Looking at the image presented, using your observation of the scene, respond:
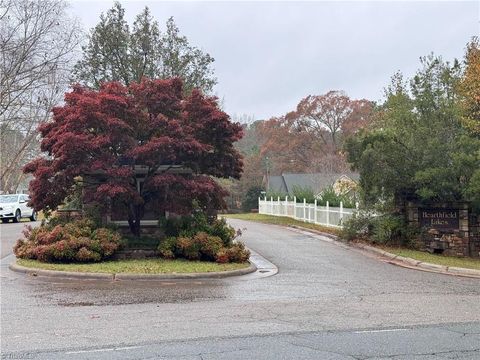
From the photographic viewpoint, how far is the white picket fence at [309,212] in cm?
2500

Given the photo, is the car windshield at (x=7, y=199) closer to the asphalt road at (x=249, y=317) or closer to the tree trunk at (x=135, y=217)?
the tree trunk at (x=135, y=217)

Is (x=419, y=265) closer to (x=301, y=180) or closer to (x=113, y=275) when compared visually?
(x=113, y=275)

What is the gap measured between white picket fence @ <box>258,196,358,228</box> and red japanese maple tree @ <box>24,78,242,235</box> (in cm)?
849

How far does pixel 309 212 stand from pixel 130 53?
496 inches

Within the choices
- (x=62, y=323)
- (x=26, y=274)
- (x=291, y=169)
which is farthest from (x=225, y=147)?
(x=291, y=169)

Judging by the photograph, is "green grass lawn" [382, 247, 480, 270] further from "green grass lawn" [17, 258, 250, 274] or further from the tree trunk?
the tree trunk

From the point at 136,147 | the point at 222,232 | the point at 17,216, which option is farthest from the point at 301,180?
the point at 136,147

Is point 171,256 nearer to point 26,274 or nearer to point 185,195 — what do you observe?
point 185,195

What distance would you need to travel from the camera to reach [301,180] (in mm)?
59344

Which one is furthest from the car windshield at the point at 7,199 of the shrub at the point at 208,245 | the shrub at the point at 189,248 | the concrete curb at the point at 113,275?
the shrub at the point at 208,245

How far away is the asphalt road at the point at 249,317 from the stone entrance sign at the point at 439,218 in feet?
17.3

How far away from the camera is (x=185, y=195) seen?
607 inches

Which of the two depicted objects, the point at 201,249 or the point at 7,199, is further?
the point at 7,199

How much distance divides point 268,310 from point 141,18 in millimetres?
19677
